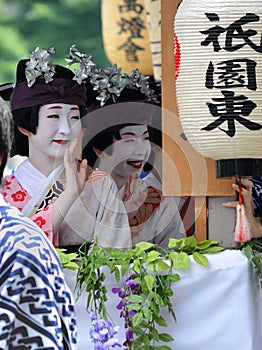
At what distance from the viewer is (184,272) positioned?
441cm

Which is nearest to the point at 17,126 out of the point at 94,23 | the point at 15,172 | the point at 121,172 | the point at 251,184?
the point at 15,172

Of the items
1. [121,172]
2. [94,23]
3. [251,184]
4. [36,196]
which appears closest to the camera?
[251,184]

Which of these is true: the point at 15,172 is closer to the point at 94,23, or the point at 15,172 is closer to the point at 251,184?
the point at 251,184

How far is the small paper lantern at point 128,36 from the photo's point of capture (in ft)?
20.9

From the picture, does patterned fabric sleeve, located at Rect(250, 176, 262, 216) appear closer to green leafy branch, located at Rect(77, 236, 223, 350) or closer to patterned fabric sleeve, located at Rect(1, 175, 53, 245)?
green leafy branch, located at Rect(77, 236, 223, 350)

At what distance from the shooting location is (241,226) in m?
4.49

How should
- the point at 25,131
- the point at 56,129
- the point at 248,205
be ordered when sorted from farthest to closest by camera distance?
the point at 25,131 < the point at 56,129 < the point at 248,205

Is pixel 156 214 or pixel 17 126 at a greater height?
pixel 17 126

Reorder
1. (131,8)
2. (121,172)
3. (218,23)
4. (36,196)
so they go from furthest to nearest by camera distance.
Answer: (131,8) → (121,172) → (36,196) → (218,23)

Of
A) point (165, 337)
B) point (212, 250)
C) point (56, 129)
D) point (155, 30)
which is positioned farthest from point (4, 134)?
point (155, 30)

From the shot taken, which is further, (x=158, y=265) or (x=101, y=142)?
(x=101, y=142)

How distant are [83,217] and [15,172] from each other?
539 mm

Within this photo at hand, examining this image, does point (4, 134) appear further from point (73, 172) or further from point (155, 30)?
point (155, 30)

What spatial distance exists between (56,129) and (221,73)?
3.83 ft
